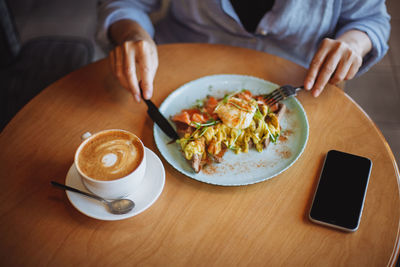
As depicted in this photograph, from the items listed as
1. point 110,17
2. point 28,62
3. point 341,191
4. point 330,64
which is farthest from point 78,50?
point 341,191

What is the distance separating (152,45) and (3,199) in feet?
2.55

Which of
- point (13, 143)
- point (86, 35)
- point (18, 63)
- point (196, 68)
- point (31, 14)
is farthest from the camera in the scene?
point (31, 14)

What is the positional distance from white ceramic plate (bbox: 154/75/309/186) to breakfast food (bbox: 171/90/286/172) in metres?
0.03

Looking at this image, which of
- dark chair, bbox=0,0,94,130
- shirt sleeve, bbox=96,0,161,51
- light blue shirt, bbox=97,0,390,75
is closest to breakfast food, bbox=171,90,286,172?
light blue shirt, bbox=97,0,390,75

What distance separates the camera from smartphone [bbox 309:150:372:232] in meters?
0.85

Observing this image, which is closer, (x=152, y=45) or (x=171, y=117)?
(x=171, y=117)

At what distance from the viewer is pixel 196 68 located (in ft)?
4.32

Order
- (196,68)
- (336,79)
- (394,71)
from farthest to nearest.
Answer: (394,71) < (196,68) < (336,79)

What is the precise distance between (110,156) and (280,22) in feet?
3.20

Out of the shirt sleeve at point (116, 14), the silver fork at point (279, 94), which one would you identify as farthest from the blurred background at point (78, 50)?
the silver fork at point (279, 94)

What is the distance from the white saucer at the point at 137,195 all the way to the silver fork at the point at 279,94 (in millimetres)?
470

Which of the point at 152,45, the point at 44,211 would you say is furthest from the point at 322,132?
the point at 44,211

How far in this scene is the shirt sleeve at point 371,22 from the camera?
1278 millimetres

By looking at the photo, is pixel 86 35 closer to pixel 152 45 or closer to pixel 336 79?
pixel 152 45
